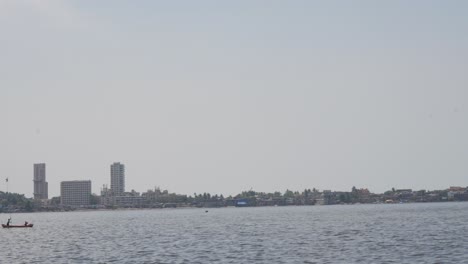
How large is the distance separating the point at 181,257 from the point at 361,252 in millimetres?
19180

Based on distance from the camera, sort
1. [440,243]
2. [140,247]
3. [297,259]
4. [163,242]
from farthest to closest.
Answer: [163,242], [140,247], [440,243], [297,259]

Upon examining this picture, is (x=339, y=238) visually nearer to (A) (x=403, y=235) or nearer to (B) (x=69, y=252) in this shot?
(A) (x=403, y=235)

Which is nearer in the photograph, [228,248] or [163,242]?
[228,248]

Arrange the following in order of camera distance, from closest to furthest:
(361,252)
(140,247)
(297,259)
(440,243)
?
(297,259) < (361,252) < (440,243) < (140,247)

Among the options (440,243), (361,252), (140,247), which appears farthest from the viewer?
(140,247)

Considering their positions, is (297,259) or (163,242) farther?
(163,242)

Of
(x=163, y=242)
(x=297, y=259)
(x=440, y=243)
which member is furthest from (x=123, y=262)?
(x=440, y=243)

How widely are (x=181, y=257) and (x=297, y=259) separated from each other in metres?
13.3

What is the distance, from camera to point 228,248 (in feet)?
324

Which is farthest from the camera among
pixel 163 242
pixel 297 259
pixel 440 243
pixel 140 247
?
pixel 163 242

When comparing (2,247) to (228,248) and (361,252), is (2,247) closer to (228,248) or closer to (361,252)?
(228,248)

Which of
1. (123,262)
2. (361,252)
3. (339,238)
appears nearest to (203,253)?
(123,262)

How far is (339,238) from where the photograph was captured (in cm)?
11275

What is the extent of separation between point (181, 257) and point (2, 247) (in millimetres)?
41874
